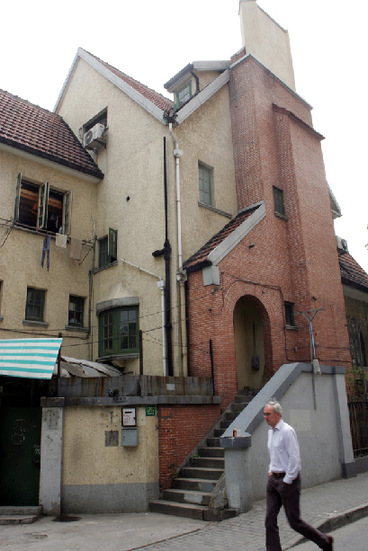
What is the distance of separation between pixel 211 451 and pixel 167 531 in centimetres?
278

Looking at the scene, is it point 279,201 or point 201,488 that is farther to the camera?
point 279,201

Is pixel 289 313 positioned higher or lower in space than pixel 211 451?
higher

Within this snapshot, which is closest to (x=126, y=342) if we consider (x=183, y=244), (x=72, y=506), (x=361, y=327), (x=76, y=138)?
(x=183, y=244)

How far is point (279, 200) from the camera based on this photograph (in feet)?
53.9

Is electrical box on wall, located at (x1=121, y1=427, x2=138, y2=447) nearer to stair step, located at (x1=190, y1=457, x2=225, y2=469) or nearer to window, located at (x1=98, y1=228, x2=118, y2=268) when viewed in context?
stair step, located at (x1=190, y1=457, x2=225, y2=469)

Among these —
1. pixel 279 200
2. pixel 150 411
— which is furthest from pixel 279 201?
pixel 150 411

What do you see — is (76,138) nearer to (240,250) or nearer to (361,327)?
(240,250)

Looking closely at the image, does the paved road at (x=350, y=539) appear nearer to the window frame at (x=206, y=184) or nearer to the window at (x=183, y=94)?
the window frame at (x=206, y=184)

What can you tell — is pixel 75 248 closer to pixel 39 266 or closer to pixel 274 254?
pixel 39 266

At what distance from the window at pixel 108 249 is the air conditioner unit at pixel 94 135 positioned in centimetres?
379

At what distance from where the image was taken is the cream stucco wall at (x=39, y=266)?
13852mm

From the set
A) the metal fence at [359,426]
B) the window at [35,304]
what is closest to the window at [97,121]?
the window at [35,304]

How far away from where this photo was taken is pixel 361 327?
68.3ft

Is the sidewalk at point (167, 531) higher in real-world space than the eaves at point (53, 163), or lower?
lower
